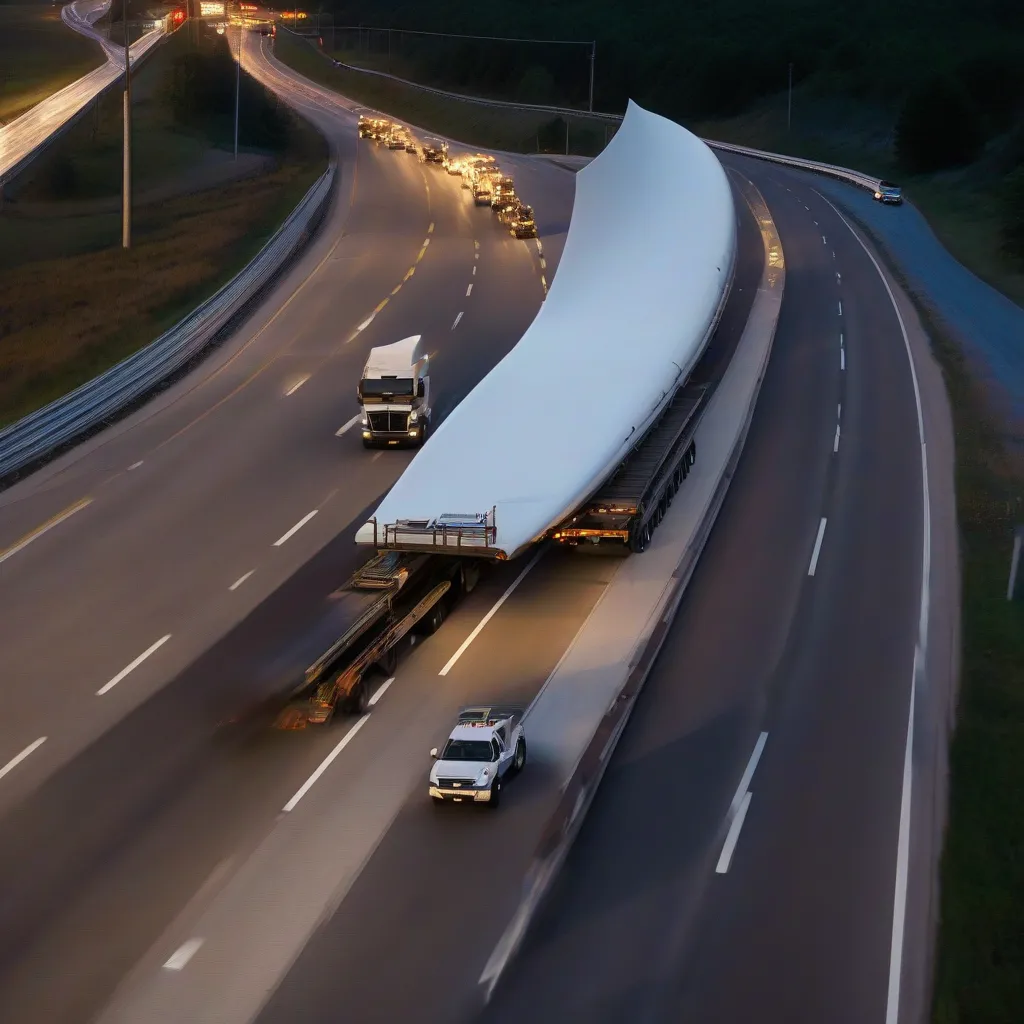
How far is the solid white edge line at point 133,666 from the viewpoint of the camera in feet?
86.2

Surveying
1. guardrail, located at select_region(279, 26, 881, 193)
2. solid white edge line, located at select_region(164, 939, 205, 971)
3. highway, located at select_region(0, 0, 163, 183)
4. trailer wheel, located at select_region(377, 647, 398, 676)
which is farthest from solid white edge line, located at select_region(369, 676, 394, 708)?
guardrail, located at select_region(279, 26, 881, 193)

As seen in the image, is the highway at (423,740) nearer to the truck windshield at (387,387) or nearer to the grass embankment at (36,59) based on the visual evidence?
the truck windshield at (387,387)

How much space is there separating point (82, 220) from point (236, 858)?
7096cm

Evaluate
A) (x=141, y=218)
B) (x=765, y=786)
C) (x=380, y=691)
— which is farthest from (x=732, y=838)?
(x=141, y=218)

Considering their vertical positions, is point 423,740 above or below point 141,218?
below

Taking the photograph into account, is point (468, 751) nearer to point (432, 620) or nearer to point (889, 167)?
point (432, 620)

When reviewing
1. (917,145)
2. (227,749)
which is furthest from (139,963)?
(917,145)

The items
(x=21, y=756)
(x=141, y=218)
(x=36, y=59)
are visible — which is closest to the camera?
(x=21, y=756)

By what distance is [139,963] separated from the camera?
18.2 m

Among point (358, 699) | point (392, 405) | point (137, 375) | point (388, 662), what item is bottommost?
point (358, 699)

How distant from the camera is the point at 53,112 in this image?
106188 millimetres

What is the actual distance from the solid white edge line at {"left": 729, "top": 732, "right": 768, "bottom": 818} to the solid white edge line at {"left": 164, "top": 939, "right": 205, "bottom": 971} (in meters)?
8.14

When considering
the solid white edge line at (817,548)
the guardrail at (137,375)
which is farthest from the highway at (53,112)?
the solid white edge line at (817,548)

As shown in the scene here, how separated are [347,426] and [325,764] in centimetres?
2128
